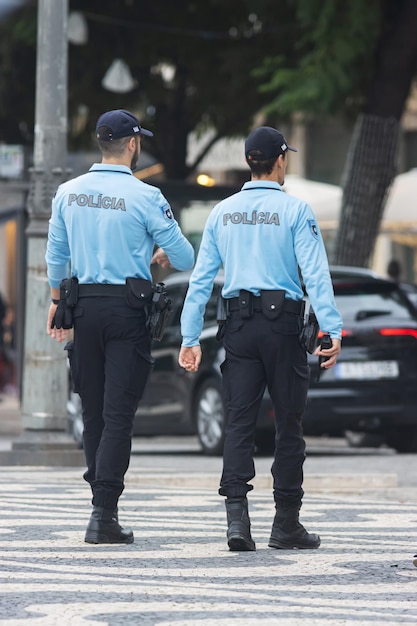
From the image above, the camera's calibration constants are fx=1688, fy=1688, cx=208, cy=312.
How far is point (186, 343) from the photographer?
712 centimetres

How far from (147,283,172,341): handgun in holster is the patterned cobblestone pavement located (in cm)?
90

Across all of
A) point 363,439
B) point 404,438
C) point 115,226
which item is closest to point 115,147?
point 115,226

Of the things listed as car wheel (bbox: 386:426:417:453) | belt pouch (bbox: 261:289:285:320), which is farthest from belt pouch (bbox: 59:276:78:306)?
car wheel (bbox: 386:426:417:453)

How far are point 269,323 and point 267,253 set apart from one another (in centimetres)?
30

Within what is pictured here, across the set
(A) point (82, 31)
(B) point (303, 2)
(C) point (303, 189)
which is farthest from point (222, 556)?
(C) point (303, 189)

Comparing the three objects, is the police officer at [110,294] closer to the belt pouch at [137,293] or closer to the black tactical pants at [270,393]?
the belt pouch at [137,293]

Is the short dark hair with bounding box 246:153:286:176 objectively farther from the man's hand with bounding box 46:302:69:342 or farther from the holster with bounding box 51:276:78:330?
the man's hand with bounding box 46:302:69:342

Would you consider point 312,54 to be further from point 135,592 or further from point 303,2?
point 135,592

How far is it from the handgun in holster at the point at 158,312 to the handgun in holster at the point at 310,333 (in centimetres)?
58

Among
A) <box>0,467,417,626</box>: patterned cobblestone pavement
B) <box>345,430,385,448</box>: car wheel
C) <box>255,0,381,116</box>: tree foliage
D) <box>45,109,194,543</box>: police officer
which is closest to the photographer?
<box>0,467,417,626</box>: patterned cobblestone pavement

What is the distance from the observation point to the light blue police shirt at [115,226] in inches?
283

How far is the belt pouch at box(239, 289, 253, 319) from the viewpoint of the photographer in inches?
278

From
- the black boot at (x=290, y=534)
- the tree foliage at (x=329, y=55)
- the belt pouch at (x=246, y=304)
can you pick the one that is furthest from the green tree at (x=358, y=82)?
the black boot at (x=290, y=534)

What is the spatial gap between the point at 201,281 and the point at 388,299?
651 cm
